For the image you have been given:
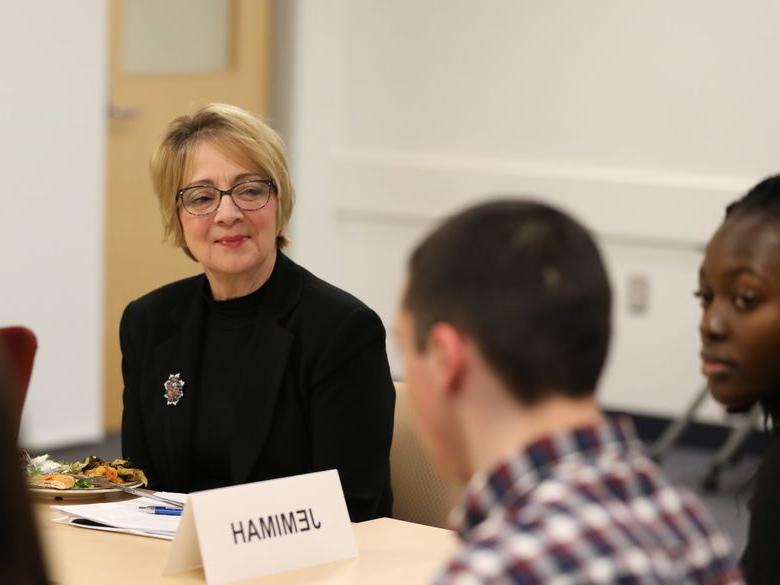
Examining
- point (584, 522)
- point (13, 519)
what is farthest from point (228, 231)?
point (13, 519)

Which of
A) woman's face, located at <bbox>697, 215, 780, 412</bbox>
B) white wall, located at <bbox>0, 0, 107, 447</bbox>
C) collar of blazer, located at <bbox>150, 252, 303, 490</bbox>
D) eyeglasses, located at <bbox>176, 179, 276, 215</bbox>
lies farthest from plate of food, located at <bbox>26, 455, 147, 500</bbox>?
white wall, located at <bbox>0, 0, 107, 447</bbox>

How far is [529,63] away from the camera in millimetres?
6340

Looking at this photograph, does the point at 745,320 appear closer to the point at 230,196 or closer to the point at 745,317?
the point at 745,317

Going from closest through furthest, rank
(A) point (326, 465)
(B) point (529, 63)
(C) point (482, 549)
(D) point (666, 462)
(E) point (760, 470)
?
(C) point (482, 549)
(E) point (760, 470)
(A) point (326, 465)
(D) point (666, 462)
(B) point (529, 63)

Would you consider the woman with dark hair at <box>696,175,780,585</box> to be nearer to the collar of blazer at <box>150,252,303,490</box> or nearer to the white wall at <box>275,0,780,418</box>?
the collar of blazer at <box>150,252,303,490</box>

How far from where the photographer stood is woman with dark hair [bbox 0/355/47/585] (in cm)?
78

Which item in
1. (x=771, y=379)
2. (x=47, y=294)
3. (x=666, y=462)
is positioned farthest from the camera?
(x=666, y=462)

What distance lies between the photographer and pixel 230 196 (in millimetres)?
2713

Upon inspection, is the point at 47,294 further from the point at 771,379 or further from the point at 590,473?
the point at 590,473

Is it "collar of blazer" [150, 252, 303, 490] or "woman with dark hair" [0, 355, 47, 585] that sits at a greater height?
"woman with dark hair" [0, 355, 47, 585]

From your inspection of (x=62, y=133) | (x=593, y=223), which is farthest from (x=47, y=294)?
(x=593, y=223)

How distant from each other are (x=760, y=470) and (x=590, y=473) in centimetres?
60

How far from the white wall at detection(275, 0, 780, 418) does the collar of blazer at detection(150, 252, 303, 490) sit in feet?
10.0

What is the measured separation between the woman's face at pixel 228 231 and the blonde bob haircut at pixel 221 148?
17 mm
